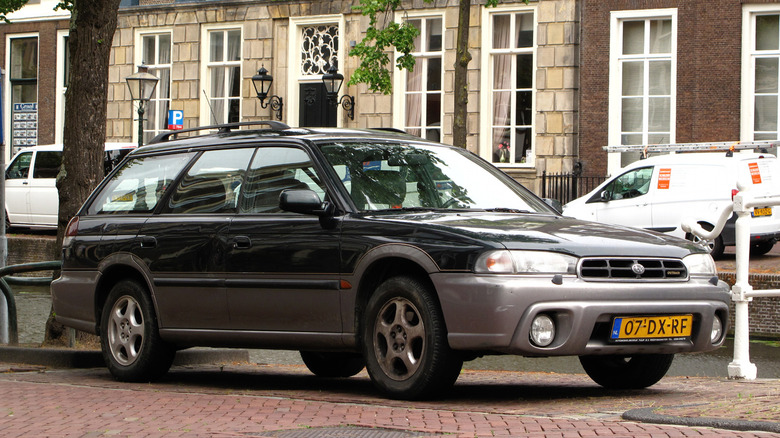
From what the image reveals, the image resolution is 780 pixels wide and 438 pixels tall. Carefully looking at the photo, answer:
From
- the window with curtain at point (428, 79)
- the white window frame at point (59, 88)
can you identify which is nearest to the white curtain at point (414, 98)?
the window with curtain at point (428, 79)

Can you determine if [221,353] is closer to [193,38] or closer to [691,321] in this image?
[691,321]

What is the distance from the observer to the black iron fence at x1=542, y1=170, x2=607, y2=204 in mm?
27109

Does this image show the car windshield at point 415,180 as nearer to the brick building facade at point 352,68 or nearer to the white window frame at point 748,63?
the white window frame at point 748,63

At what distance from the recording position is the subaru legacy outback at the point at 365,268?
6.86 metres

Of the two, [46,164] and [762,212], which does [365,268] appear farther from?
[46,164]

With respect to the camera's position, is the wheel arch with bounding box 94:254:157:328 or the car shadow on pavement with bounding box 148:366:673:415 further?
the wheel arch with bounding box 94:254:157:328

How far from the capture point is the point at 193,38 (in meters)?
33.3

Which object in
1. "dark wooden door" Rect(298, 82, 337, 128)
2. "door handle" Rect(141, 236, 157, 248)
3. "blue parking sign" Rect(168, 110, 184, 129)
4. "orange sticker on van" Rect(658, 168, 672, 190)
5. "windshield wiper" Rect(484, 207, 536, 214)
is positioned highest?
"dark wooden door" Rect(298, 82, 337, 128)

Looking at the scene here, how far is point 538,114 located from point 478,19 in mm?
2713

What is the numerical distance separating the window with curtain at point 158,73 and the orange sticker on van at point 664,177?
55.7ft

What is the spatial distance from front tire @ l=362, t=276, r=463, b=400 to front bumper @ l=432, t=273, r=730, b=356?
12cm

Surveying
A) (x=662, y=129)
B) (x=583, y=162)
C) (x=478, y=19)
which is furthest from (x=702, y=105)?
(x=478, y=19)

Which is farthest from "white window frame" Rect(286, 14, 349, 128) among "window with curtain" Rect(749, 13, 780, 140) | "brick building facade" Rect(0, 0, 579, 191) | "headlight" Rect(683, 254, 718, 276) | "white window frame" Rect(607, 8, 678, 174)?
"headlight" Rect(683, 254, 718, 276)

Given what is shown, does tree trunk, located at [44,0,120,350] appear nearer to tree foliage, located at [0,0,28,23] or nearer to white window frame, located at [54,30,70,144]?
tree foliage, located at [0,0,28,23]
